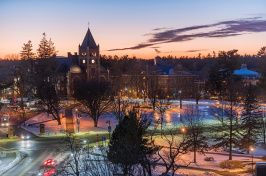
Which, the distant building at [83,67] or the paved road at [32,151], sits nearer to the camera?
the paved road at [32,151]

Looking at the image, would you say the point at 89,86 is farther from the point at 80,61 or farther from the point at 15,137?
the point at 80,61

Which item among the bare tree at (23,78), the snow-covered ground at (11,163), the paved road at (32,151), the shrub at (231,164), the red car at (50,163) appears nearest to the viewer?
the paved road at (32,151)

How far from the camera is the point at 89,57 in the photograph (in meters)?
88.1

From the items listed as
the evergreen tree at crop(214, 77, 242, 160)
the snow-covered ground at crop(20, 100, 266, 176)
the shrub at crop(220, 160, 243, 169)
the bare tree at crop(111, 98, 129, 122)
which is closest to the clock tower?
the snow-covered ground at crop(20, 100, 266, 176)

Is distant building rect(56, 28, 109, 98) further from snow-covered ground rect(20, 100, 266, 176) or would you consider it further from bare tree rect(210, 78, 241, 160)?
bare tree rect(210, 78, 241, 160)

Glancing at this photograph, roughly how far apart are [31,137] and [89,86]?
14987 millimetres

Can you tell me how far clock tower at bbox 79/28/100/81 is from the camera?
8711 centimetres

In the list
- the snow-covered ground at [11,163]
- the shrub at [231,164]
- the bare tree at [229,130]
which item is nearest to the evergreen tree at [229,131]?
the bare tree at [229,130]

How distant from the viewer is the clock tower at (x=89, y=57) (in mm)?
87106

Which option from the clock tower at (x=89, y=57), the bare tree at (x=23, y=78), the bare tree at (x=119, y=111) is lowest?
the bare tree at (x=119, y=111)

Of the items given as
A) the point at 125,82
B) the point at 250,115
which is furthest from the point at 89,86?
the point at 125,82

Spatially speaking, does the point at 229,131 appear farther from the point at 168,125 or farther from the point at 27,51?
the point at 27,51

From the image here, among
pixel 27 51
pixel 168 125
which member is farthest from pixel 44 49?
pixel 168 125

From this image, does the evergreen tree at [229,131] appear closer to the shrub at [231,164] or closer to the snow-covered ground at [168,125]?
the snow-covered ground at [168,125]
